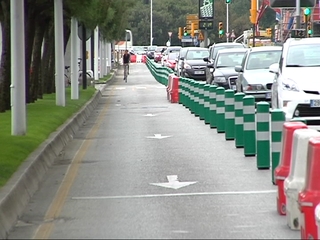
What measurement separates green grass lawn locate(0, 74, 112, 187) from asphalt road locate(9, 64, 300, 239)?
54 centimetres

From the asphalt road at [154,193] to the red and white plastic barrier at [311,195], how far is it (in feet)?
3.01

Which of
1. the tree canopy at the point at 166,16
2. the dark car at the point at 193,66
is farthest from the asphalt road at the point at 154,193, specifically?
the tree canopy at the point at 166,16

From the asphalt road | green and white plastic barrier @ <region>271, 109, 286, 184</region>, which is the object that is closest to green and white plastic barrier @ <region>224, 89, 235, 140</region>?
the asphalt road

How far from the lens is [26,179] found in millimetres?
12703

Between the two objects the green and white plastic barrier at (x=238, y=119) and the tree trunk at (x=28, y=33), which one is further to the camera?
the tree trunk at (x=28, y=33)

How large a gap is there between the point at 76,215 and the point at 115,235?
1.47m

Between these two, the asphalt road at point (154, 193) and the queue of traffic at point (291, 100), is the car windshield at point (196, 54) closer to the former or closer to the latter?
the queue of traffic at point (291, 100)

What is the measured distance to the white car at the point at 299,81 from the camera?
18469mm

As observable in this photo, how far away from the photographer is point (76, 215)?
11.1 meters

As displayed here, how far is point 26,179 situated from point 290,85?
7.87 metres

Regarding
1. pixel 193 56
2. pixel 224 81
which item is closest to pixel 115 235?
pixel 224 81

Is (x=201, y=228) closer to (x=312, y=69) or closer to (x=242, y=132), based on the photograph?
(x=242, y=132)

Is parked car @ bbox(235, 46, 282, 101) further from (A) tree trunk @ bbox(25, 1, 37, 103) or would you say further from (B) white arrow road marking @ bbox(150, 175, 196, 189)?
(B) white arrow road marking @ bbox(150, 175, 196, 189)

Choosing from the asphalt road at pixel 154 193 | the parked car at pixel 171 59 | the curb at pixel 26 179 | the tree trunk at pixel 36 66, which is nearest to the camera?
the asphalt road at pixel 154 193
